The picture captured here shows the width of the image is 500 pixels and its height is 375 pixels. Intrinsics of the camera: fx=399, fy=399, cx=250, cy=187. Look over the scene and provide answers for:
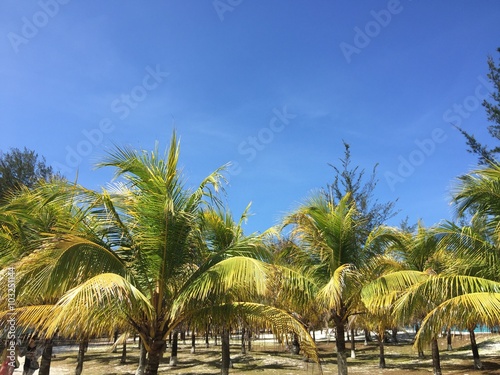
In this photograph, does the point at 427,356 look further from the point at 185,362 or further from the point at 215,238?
the point at 215,238

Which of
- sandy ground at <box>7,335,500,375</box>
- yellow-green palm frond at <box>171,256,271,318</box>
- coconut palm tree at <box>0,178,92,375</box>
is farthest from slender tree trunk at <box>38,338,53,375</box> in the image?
sandy ground at <box>7,335,500,375</box>

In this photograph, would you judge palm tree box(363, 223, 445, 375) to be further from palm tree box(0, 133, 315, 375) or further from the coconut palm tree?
the coconut palm tree

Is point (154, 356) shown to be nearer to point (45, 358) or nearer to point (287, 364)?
point (45, 358)

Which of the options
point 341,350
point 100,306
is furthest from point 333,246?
point 100,306

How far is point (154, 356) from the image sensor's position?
317 inches

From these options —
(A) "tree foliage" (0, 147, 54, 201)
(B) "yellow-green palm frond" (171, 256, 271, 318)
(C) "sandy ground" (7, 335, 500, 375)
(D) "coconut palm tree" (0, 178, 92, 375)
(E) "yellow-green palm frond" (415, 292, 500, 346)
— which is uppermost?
(A) "tree foliage" (0, 147, 54, 201)

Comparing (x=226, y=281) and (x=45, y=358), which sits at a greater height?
(x=226, y=281)

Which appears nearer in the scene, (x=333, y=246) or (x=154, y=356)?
(x=154, y=356)

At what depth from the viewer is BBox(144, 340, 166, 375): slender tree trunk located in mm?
7926

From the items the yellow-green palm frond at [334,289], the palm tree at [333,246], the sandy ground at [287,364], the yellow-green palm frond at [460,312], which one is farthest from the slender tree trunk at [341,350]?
the sandy ground at [287,364]

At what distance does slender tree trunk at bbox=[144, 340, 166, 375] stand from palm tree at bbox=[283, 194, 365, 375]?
16.7ft

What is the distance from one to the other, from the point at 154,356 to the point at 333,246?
634cm

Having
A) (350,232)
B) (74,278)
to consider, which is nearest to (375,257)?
(350,232)

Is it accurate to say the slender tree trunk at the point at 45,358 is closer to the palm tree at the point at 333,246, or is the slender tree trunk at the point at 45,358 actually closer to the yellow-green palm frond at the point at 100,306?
the yellow-green palm frond at the point at 100,306
